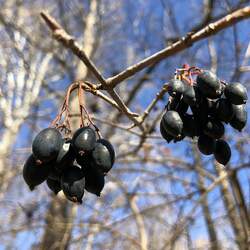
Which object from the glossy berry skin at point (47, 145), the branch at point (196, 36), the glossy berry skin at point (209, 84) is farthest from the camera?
the glossy berry skin at point (209, 84)

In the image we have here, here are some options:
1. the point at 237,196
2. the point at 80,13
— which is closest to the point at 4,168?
the point at 80,13

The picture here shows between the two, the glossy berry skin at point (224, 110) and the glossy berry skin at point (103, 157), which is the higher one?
the glossy berry skin at point (224, 110)

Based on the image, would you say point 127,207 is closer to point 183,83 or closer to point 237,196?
point 237,196

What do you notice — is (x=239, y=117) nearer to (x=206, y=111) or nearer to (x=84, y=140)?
(x=206, y=111)

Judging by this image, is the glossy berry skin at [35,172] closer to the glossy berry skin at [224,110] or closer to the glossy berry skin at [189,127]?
the glossy berry skin at [189,127]

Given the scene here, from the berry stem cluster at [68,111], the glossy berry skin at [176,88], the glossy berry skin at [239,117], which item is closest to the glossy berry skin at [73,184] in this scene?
the berry stem cluster at [68,111]

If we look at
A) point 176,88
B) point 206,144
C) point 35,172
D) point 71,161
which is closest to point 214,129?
point 206,144
